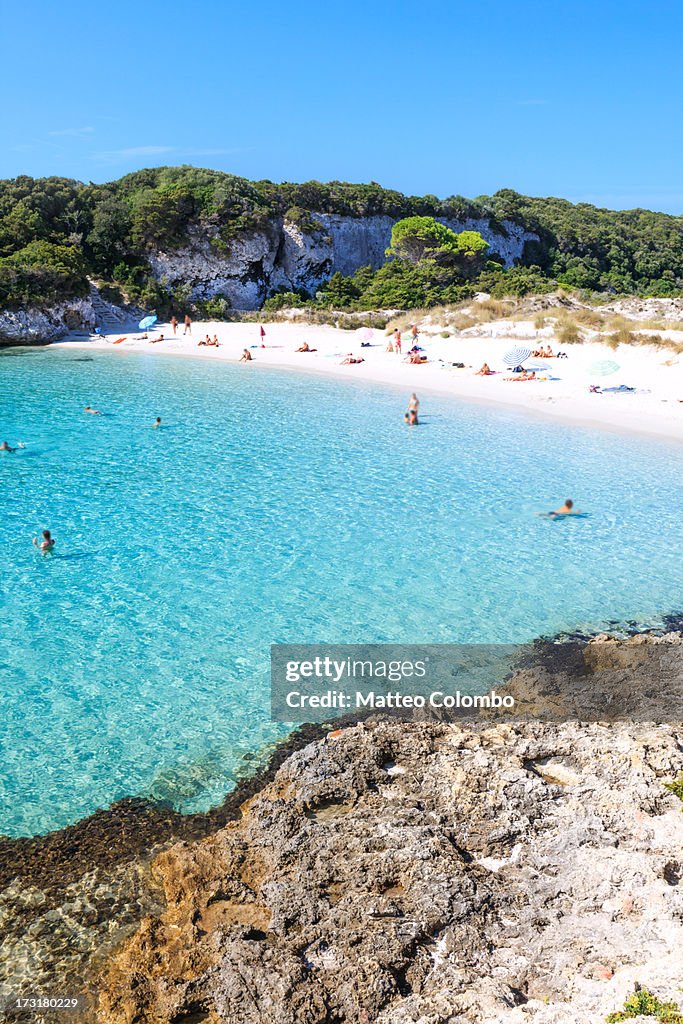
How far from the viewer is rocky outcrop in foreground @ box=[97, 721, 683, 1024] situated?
431 cm

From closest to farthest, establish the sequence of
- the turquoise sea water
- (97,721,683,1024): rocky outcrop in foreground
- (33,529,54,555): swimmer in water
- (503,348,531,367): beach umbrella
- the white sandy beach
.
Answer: (97,721,683,1024): rocky outcrop in foreground → the turquoise sea water → (33,529,54,555): swimmer in water → the white sandy beach → (503,348,531,367): beach umbrella

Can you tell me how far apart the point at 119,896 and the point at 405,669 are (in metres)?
4.44

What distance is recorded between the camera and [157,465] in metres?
17.6

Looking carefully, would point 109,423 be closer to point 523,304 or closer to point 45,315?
point 45,315

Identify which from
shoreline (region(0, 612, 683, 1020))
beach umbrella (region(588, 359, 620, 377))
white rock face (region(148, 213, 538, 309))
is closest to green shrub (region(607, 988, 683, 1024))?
shoreline (region(0, 612, 683, 1020))

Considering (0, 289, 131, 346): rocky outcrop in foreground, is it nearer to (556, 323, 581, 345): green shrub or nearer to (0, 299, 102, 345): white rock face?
(0, 299, 102, 345): white rock face

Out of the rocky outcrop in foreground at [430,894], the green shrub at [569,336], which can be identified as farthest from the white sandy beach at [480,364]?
the rocky outcrop in foreground at [430,894]

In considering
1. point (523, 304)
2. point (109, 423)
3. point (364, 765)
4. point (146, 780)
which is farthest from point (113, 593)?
point (523, 304)

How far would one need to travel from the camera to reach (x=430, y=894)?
16.4 ft

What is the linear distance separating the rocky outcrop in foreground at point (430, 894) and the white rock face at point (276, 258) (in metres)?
46.5

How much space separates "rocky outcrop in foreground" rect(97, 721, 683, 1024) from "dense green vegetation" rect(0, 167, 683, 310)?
39054 millimetres
